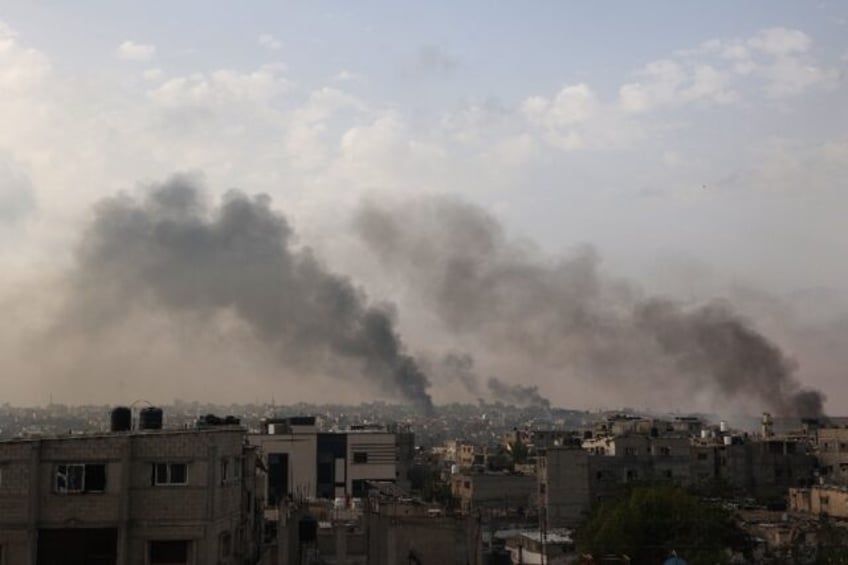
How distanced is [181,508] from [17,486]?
2913 millimetres

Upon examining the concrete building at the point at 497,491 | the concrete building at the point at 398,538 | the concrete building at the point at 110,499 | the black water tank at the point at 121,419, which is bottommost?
the concrete building at the point at 497,491

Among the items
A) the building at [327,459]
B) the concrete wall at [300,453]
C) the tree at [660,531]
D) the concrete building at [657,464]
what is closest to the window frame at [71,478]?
the tree at [660,531]

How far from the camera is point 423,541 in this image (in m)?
24.0

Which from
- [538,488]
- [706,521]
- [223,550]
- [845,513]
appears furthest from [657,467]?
[223,550]

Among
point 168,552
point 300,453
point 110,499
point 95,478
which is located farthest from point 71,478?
point 300,453

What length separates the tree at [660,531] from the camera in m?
33.3

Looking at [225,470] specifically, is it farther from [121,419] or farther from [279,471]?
[279,471]

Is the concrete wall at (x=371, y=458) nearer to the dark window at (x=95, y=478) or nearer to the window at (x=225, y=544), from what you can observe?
the window at (x=225, y=544)

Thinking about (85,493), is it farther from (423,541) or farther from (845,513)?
(845,513)

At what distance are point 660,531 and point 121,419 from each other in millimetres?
20112

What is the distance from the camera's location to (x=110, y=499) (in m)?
18.2

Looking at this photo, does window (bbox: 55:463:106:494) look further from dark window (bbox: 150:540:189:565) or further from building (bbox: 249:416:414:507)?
building (bbox: 249:416:414:507)

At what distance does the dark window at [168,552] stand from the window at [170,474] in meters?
1.08

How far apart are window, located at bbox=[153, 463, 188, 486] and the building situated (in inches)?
1269
